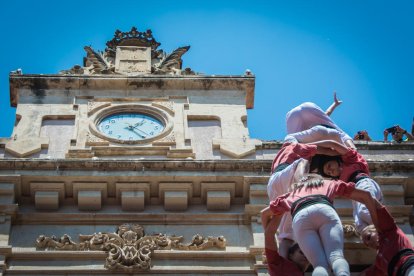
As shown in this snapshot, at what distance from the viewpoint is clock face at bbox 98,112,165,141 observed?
62.3ft

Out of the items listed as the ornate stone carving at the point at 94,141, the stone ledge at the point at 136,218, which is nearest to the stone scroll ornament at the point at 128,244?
the stone ledge at the point at 136,218

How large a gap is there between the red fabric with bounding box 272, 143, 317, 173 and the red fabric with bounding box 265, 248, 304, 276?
160cm

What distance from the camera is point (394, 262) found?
1344cm

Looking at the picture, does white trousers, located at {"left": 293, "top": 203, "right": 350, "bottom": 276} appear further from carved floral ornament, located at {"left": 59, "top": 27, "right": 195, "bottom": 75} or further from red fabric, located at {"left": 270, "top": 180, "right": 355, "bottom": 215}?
carved floral ornament, located at {"left": 59, "top": 27, "right": 195, "bottom": 75}

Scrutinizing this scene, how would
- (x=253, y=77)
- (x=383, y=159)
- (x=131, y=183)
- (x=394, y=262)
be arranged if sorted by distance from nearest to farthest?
(x=394, y=262), (x=131, y=183), (x=383, y=159), (x=253, y=77)

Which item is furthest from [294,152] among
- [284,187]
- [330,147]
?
[284,187]

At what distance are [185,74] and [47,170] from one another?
4.98m

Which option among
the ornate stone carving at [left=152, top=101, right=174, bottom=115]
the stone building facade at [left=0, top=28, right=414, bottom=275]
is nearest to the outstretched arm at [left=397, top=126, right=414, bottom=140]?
the stone building facade at [left=0, top=28, right=414, bottom=275]

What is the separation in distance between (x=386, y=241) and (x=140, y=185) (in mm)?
4558

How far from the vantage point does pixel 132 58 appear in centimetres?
2205

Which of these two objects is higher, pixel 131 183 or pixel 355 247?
pixel 131 183

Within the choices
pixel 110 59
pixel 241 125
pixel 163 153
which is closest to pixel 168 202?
pixel 163 153

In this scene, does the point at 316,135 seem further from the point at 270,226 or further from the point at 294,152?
the point at 270,226

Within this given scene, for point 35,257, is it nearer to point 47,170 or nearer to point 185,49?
point 47,170
